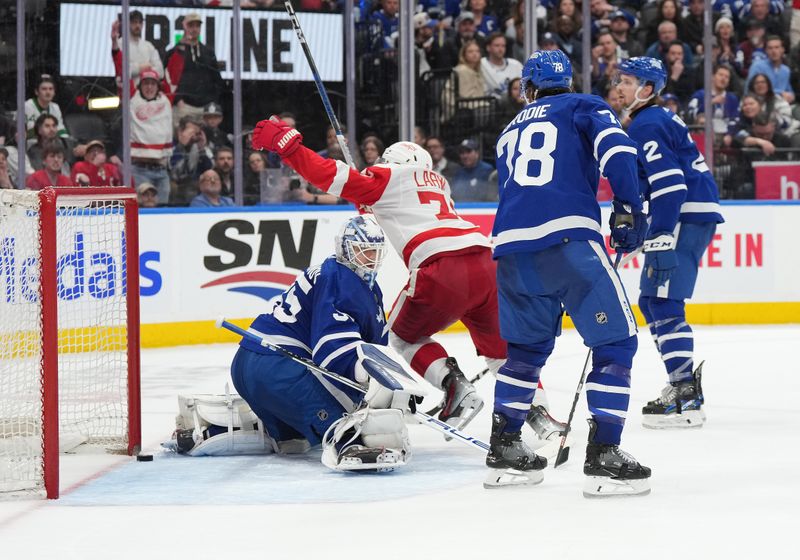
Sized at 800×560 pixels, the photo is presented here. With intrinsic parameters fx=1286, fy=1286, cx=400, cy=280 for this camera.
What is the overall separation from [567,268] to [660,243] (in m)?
0.99

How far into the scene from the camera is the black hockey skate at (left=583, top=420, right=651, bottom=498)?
3.10 meters

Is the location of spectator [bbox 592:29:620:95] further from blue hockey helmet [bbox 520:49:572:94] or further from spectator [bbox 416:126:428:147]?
blue hockey helmet [bbox 520:49:572:94]

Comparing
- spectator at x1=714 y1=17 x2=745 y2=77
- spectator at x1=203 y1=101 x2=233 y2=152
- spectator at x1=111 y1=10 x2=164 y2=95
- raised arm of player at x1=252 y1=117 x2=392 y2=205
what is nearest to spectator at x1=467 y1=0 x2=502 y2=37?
spectator at x1=714 y1=17 x2=745 y2=77

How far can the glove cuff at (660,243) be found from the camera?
4023 millimetres

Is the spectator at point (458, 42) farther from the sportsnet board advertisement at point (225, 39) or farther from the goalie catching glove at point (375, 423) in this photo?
the goalie catching glove at point (375, 423)

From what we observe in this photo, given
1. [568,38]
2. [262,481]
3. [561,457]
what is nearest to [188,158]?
[568,38]

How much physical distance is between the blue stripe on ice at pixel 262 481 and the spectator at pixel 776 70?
19.6ft

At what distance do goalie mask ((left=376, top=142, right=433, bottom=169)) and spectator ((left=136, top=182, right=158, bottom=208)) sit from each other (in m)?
3.32

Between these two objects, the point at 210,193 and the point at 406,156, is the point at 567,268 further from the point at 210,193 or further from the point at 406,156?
the point at 210,193

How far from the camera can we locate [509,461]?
3236mm

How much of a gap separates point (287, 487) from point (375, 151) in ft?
15.8

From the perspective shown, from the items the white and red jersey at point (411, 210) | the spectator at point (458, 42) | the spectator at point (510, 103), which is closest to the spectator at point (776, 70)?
the spectator at point (510, 103)

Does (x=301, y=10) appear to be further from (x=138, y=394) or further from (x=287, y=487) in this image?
(x=287, y=487)

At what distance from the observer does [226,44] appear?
7676mm
